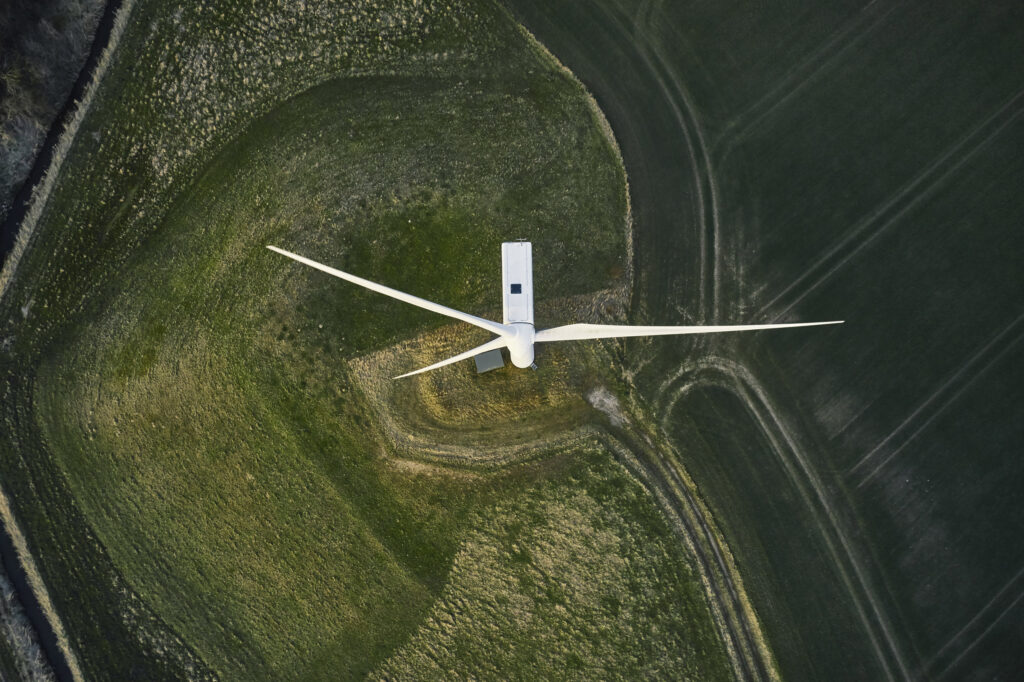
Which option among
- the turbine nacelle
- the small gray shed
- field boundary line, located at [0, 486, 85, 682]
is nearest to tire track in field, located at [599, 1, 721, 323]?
the turbine nacelle

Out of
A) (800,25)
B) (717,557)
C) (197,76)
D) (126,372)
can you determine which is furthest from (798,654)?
(197,76)

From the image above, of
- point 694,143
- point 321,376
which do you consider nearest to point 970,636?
point 694,143

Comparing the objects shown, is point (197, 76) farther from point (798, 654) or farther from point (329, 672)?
point (798, 654)

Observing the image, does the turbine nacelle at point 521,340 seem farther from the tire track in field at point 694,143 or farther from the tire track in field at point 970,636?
the tire track in field at point 970,636

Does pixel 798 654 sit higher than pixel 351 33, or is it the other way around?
pixel 351 33

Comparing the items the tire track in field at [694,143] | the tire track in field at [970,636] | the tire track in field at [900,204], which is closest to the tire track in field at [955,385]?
the tire track in field at [900,204]

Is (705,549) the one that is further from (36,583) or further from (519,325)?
(36,583)

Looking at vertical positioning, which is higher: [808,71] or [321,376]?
[808,71]
